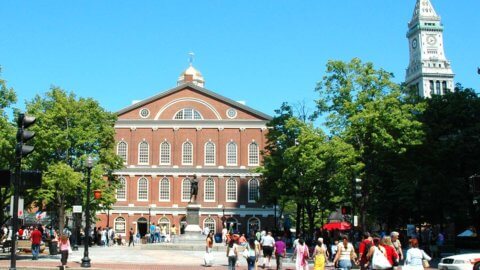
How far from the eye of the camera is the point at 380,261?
12.9 meters

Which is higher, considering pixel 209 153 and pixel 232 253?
pixel 209 153

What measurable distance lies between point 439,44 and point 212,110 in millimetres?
83470

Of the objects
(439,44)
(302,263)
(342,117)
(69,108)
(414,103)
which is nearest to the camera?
(302,263)

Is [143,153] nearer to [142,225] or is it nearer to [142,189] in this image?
[142,189]

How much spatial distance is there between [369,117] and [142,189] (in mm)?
37177

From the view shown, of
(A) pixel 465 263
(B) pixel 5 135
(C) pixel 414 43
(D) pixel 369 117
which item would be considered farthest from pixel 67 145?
(C) pixel 414 43

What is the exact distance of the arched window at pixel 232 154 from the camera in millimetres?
61938

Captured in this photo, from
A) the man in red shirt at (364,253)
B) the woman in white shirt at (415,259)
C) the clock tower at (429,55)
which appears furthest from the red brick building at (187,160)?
the clock tower at (429,55)

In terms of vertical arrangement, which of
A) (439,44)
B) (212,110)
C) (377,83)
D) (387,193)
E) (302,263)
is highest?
(439,44)

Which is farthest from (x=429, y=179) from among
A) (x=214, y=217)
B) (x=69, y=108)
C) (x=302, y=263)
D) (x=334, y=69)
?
(x=214, y=217)

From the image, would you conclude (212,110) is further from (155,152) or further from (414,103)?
(414,103)

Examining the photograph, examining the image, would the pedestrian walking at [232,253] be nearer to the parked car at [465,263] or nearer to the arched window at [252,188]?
the parked car at [465,263]

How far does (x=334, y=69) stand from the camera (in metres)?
33.0

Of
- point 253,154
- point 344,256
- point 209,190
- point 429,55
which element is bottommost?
point 344,256
